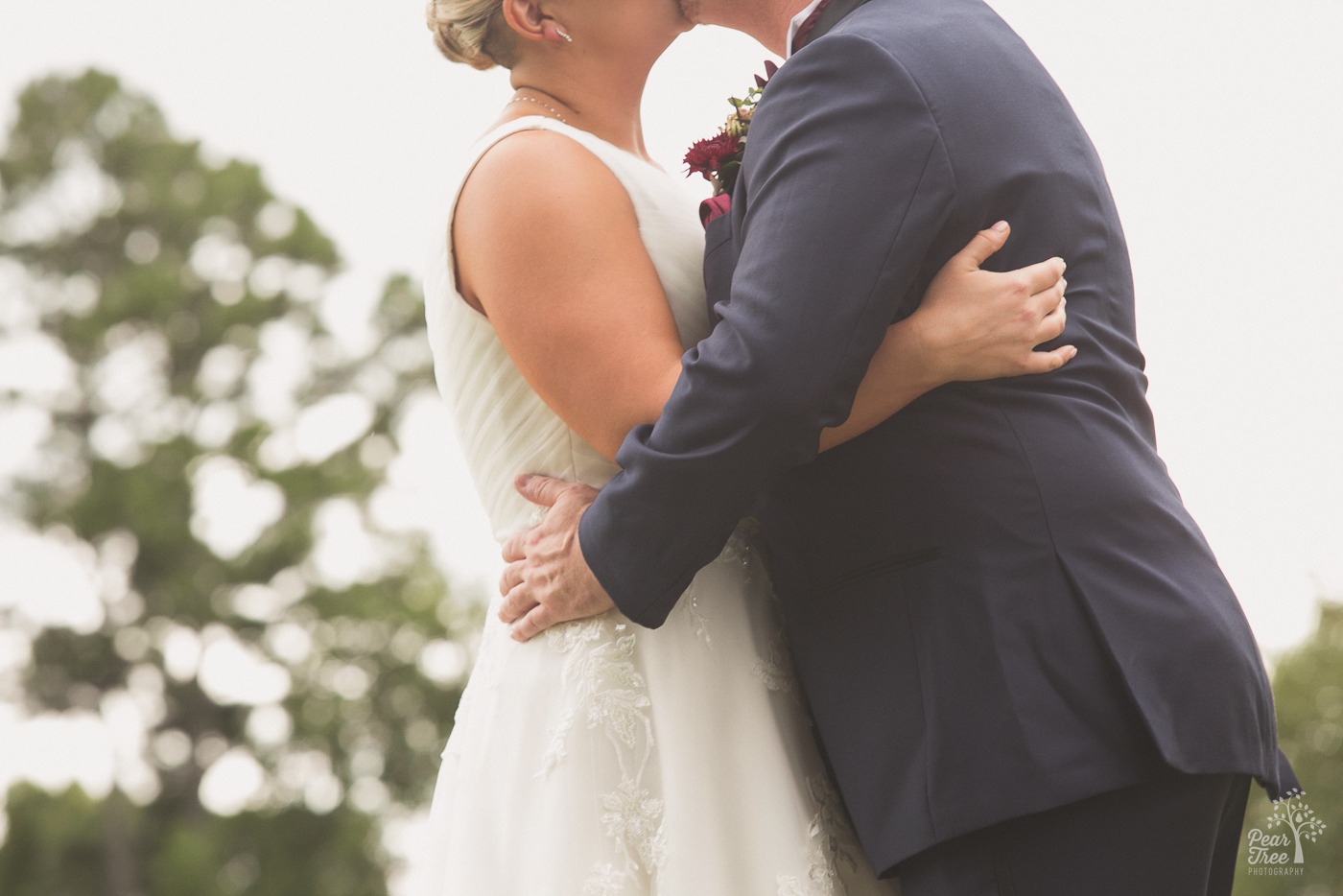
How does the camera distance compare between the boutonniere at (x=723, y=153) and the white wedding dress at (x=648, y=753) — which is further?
the boutonniere at (x=723, y=153)

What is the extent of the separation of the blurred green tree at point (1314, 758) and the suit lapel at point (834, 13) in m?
7.48

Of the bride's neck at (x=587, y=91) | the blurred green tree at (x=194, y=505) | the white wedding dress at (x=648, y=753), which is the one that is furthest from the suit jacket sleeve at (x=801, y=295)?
the blurred green tree at (x=194, y=505)

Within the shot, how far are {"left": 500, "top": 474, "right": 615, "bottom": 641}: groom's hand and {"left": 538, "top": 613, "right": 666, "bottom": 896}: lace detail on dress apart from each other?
0.05m

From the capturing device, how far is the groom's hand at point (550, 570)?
219cm

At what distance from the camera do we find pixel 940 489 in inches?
76.8

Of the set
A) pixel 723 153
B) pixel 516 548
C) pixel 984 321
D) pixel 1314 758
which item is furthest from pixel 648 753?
pixel 1314 758

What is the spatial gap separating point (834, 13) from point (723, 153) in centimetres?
43

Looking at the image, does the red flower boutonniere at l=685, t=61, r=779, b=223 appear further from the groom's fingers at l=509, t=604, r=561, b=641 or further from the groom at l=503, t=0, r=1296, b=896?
the groom's fingers at l=509, t=604, r=561, b=641

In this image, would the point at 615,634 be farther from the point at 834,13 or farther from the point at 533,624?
the point at 834,13

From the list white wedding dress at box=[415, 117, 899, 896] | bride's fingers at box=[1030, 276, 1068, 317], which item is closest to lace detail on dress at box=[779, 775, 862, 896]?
white wedding dress at box=[415, 117, 899, 896]

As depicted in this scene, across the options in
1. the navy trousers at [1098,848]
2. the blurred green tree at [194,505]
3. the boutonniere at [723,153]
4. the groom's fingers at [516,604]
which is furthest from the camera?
the blurred green tree at [194,505]

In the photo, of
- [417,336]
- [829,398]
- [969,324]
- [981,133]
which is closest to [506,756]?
[829,398]

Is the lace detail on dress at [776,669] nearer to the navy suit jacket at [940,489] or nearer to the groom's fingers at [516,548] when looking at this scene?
the navy suit jacket at [940,489]

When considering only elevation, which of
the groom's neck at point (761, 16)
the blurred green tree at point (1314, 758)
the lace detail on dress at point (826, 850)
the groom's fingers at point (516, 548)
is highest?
the groom's neck at point (761, 16)
